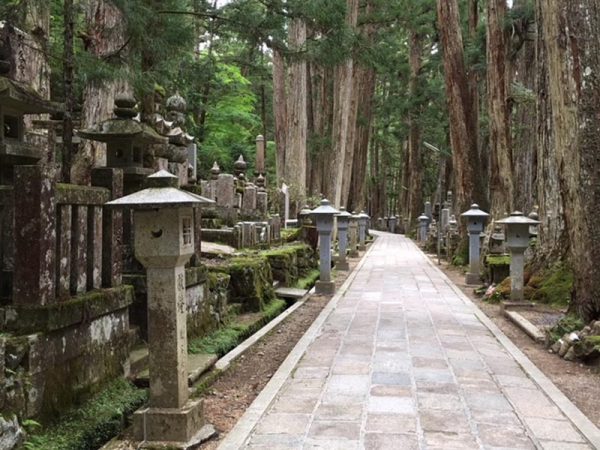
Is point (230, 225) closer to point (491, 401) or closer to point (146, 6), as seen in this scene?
point (146, 6)

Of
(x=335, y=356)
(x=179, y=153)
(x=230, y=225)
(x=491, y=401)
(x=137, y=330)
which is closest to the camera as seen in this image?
(x=491, y=401)

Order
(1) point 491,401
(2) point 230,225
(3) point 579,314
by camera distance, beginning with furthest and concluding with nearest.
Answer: (2) point 230,225 < (3) point 579,314 < (1) point 491,401

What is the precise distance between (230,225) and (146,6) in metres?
7.60

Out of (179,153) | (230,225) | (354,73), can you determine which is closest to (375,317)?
(179,153)

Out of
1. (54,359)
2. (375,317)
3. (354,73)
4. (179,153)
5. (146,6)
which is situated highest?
(354,73)

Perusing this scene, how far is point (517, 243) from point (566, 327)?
2.35m

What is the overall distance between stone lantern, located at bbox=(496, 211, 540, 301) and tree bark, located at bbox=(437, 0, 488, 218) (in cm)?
702

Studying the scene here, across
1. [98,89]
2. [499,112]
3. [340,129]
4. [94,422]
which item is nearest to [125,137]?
[94,422]

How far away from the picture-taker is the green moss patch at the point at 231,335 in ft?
19.9

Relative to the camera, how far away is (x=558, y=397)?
4.72 metres

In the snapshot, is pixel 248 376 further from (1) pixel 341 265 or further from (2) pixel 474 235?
(1) pixel 341 265

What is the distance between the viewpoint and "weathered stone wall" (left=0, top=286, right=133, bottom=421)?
11.2 feet

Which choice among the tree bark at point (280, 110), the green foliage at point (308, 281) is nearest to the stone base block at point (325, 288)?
the green foliage at point (308, 281)

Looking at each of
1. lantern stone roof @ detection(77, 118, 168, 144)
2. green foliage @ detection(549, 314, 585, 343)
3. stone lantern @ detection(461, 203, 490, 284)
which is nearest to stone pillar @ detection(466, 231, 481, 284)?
stone lantern @ detection(461, 203, 490, 284)
